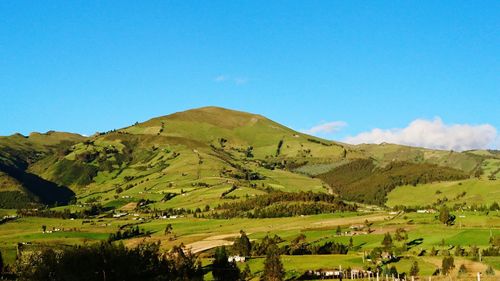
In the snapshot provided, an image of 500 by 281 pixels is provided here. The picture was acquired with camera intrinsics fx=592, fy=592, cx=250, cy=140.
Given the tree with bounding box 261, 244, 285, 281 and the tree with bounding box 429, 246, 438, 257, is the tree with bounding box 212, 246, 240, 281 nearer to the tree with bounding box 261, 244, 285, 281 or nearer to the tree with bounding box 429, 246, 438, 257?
the tree with bounding box 261, 244, 285, 281

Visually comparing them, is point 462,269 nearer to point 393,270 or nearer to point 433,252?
point 393,270

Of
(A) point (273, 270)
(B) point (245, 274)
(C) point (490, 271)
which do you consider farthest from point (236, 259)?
(C) point (490, 271)

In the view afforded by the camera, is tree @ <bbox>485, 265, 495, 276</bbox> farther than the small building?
No

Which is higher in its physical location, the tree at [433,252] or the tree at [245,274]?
the tree at [433,252]

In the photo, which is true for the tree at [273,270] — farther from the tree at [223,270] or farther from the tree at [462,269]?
the tree at [462,269]

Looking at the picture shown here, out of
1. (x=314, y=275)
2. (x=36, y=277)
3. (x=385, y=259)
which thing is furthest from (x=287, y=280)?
(x=36, y=277)

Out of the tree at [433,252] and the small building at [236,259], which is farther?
the small building at [236,259]

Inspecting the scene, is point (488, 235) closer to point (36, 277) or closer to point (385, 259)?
point (385, 259)

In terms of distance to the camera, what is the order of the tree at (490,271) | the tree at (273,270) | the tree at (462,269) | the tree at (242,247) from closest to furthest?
the tree at (490,271)
the tree at (273,270)
the tree at (462,269)
the tree at (242,247)

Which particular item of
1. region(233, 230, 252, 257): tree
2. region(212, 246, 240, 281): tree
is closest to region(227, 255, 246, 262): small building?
region(233, 230, 252, 257): tree

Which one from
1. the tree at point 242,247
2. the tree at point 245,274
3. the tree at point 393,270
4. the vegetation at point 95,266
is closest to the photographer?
the vegetation at point 95,266

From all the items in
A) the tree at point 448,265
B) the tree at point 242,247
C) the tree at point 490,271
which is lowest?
the tree at point 490,271

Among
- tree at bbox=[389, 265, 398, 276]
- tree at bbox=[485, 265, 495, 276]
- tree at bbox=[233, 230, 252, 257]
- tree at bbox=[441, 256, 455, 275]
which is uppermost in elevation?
tree at bbox=[233, 230, 252, 257]

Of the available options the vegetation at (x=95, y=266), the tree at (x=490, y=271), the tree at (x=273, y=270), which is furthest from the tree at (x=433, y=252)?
the vegetation at (x=95, y=266)
